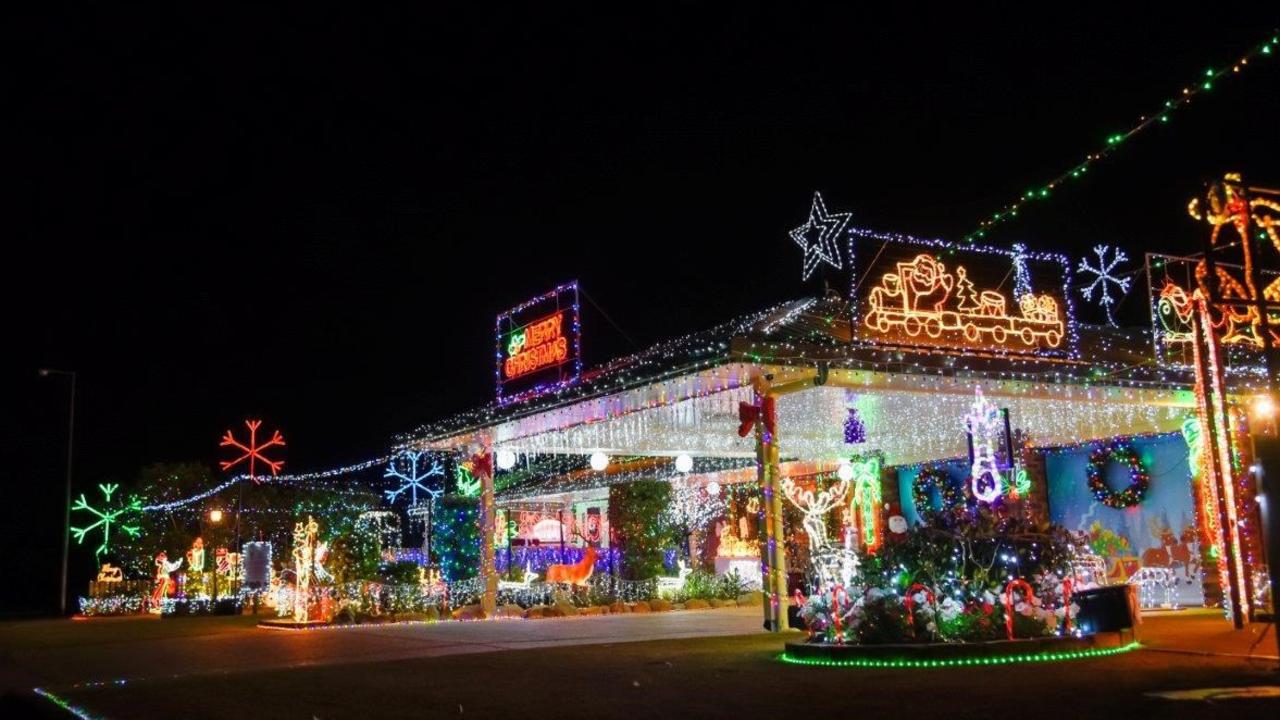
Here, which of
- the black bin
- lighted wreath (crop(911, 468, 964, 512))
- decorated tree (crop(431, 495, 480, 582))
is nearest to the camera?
the black bin

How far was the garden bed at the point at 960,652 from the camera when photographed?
9.70 meters

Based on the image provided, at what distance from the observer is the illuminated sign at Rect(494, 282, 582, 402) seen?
663 inches

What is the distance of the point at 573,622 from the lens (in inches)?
709

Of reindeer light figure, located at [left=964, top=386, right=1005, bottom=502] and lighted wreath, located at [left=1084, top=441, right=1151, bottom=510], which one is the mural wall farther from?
reindeer light figure, located at [left=964, top=386, right=1005, bottom=502]

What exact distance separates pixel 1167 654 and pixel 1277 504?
626 centimetres

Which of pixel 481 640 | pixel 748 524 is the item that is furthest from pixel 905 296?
pixel 748 524

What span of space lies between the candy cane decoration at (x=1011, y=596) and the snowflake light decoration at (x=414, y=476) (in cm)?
2261

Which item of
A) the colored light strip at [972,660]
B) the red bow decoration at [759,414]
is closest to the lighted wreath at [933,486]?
the red bow decoration at [759,414]

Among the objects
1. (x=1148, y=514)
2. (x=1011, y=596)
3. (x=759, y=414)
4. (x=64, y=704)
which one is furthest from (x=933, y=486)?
(x=64, y=704)

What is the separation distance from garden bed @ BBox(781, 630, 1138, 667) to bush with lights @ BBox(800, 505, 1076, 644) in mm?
257

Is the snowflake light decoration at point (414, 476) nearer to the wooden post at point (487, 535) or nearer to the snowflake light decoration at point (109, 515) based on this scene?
the snowflake light decoration at point (109, 515)

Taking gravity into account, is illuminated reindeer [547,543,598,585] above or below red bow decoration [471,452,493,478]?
below

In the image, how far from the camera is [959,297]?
14828mm

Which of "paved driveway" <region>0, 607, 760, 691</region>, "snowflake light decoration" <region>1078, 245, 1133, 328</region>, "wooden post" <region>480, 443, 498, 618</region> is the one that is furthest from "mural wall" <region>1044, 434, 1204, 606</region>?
"wooden post" <region>480, 443, 498, 618</region>
